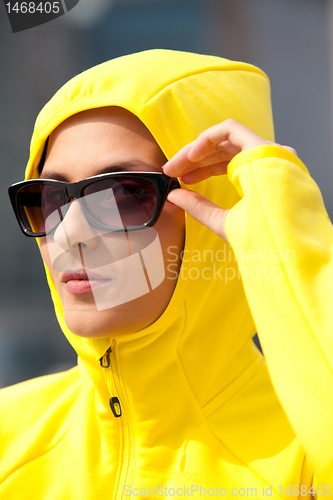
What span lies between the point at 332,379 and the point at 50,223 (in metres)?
0.74

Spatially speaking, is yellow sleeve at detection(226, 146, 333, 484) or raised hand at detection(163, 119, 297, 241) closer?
yellow sleeve at detection(226, 146, 333, 484)

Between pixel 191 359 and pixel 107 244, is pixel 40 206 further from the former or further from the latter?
pixel 191 359

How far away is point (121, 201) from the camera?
3.16ft

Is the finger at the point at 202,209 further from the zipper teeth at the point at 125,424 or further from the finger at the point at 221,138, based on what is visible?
the zipper teeth at the point at 125,424

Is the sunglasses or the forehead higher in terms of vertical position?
the forehead

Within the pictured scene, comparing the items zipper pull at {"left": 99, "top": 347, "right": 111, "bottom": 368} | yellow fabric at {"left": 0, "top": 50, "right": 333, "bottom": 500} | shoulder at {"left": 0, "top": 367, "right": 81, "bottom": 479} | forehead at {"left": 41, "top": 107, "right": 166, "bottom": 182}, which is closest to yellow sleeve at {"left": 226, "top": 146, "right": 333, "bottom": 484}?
yellow fabric at {"left": 0, "top": 50, "right": 333, "bottom": 500}

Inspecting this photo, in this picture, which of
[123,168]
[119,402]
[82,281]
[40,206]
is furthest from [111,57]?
[119,402]

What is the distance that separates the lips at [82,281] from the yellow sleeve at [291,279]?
34 cm

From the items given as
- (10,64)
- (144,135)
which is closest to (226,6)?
(10,64)

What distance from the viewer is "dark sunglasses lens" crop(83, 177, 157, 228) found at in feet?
3.12

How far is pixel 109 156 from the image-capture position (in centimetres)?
97

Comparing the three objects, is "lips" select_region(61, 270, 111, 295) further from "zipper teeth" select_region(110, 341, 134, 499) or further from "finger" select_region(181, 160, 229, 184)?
"finger" select_region(181, 160, 229, 184)

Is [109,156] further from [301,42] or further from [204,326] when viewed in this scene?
[301,42]

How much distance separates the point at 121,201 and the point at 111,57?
2.33 meters
